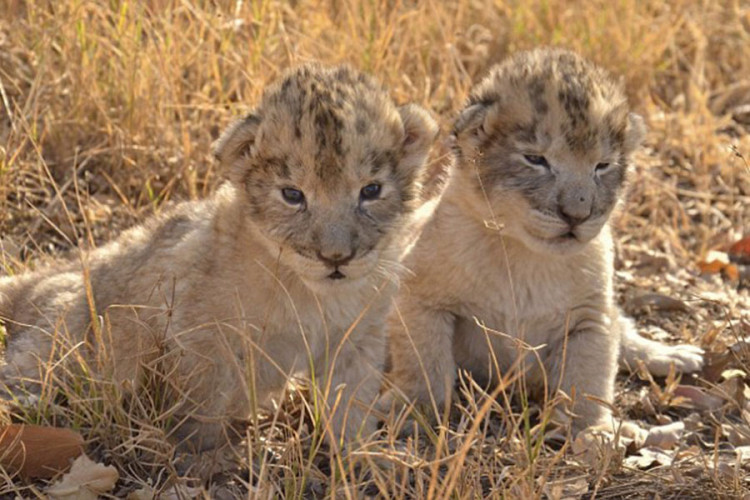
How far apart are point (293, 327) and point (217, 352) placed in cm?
31

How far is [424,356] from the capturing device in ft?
18.0

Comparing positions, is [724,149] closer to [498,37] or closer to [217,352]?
[498,37]

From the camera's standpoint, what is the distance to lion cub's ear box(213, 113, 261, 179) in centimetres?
480

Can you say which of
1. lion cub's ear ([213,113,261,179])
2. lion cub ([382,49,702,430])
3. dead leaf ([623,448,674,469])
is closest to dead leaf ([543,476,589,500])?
dead leaf ([623,448,674,469])

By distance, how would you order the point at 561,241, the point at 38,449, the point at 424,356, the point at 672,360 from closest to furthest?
the point at 38,449 < the point at 561,241 < the point at 424,356 < the point at 672,360

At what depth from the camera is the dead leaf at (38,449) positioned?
14.7ft

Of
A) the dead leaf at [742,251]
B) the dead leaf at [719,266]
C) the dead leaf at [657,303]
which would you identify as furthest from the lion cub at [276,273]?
the dead leaf at [742,251]

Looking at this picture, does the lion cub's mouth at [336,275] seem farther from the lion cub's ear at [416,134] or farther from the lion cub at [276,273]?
the lion cub's ear at [416,134]

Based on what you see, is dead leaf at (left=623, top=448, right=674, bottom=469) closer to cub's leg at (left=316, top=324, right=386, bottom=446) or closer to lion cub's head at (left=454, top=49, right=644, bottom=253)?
lion cub's head at (left=454, top=49, right=644, bottom=253)

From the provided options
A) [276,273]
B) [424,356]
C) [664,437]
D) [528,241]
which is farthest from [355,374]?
[664,437]

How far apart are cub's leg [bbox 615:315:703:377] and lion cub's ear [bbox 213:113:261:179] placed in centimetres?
223

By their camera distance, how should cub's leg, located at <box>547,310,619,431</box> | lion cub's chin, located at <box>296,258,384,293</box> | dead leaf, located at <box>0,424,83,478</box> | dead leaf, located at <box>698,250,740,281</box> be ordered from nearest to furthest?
1. dead leaf, located at <box>0,424,83,478</box>
2. lion cub's chin, located at <box>296,258,384,293</box>
3. cub's leg, located at <box>547,310,619,431</box>
4. dead leaf, located at <box>698,250,740,281</box>

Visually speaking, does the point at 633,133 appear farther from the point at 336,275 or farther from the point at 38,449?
the point at 38,449

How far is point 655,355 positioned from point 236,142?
2.56m
